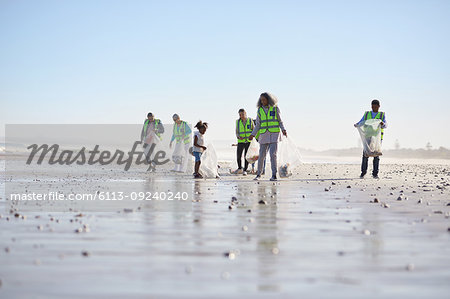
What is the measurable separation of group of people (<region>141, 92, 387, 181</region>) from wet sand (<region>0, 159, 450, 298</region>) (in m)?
6.89

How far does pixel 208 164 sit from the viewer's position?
54.3ft

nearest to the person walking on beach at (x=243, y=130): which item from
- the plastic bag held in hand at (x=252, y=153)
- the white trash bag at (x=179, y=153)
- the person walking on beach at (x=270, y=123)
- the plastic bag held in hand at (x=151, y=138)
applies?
the plastic bag held in hand at (x=252, y=153)

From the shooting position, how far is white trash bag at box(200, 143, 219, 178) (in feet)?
54.0

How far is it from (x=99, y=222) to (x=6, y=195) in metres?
4.12

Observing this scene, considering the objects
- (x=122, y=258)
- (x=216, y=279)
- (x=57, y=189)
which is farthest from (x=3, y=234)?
(x=57, y=189)

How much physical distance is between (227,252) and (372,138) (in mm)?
12238

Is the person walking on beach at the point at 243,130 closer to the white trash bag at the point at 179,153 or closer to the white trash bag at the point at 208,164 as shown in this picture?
the white trash bag at the point at 208,164

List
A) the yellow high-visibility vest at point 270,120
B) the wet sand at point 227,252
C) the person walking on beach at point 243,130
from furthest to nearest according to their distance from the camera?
the person walking on beach at point 243,130
the yellow high-visibility vest at point 270,120
the wet sand at point 227,252

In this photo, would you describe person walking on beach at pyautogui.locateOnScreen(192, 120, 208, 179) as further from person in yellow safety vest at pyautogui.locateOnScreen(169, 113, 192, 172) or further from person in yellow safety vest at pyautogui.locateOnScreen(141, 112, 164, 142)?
person in yellow safety vest at pyautogui.locateOnScreen(141, 112, 164, 142)

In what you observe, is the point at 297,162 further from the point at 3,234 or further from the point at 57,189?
the point at 3,234

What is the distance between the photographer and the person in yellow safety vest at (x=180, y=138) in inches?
751

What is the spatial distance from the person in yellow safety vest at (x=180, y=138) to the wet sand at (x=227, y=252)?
1134 cm

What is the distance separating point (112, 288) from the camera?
3385mm

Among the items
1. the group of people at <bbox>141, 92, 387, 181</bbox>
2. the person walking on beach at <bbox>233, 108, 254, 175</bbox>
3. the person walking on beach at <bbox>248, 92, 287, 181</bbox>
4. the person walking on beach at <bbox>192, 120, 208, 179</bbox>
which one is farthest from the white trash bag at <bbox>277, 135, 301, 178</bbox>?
the person walking on beach at <bbox>192, 120, 208, 179</bbox>
